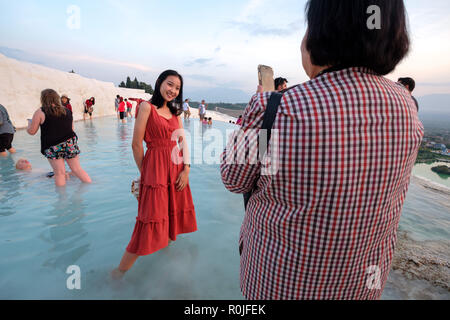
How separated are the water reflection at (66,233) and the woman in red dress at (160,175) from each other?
0.72 metres

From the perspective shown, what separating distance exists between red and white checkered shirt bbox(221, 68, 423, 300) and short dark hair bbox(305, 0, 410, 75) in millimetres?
58

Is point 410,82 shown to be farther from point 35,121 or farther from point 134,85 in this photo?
point 134,85

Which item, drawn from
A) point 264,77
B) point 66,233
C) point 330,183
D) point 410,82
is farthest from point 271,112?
point 410,82

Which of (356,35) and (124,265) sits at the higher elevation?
(356,35)

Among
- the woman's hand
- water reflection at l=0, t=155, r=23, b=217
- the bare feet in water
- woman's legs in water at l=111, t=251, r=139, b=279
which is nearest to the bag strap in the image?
the woman's hand

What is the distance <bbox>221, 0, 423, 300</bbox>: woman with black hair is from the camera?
30.7 inches

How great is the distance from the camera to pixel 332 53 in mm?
829

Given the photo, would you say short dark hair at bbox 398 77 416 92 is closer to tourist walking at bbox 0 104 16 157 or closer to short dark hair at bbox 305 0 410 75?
short dark hair at bbox 305 0 410 75

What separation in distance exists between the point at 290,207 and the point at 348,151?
0.95 feet

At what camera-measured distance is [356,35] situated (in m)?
0.78

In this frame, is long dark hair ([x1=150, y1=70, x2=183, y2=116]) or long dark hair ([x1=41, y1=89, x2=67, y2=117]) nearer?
long dark hair ([x1=150, y1=70, x2=183, y2=116])

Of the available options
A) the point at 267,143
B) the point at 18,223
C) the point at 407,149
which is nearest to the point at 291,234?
the point at 267,143

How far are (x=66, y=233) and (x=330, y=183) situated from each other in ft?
11.5
